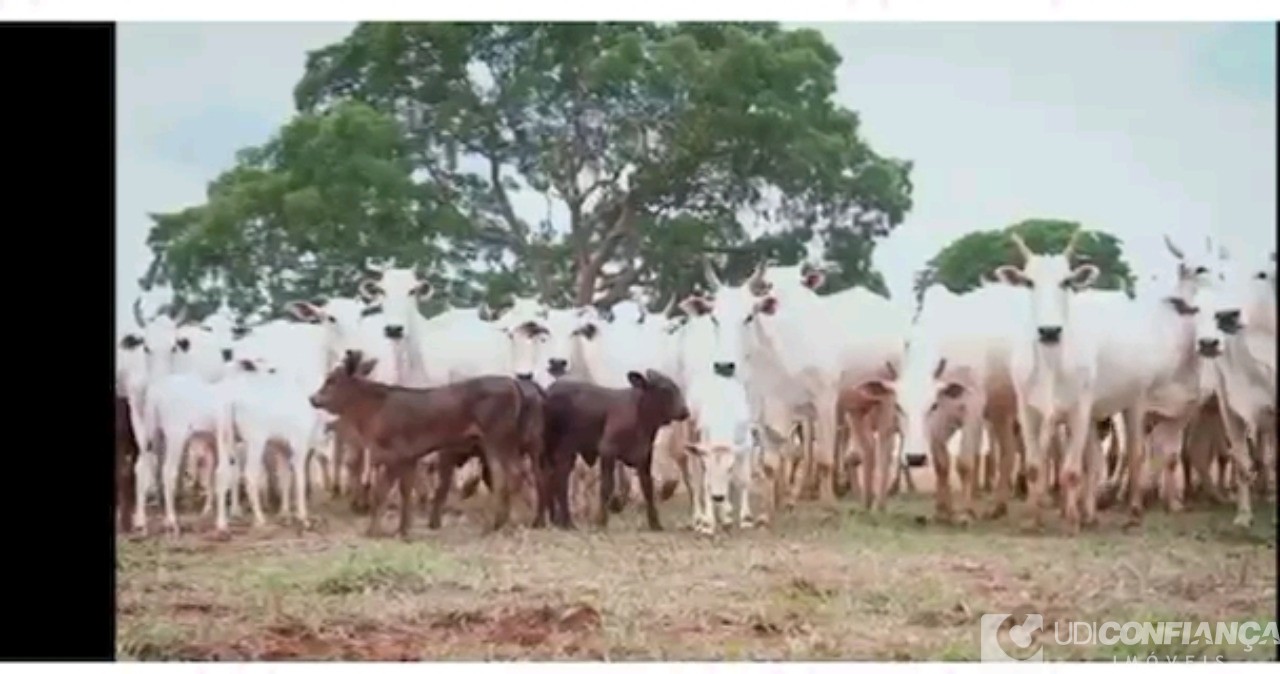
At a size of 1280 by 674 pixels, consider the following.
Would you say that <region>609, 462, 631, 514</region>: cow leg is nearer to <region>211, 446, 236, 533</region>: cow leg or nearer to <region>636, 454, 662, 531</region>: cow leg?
<region>636, 454, 662, 531</region>: cow leg

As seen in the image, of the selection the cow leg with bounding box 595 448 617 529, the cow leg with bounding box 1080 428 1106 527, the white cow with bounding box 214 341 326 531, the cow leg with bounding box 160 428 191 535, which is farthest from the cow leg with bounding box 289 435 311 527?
the cow leg with bounding box 1080 428 1106 527

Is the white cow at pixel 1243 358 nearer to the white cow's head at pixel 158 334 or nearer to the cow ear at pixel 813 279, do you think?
the cow ear at pixel 813 279

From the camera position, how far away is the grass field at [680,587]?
425 centimetres

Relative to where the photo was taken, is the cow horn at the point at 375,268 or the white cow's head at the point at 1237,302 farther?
the cow horn at the point at 375,268

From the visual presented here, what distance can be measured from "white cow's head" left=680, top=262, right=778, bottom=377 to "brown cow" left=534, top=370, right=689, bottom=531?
113mm

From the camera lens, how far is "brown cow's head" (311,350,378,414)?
431 centimetres

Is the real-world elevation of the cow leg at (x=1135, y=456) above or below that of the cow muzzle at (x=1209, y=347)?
below

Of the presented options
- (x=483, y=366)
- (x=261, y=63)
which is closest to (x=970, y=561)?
(x=483, y=366)

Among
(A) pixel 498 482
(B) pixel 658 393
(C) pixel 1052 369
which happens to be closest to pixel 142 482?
(A) pixel 498 482

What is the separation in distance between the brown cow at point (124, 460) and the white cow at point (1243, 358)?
83.5 inches

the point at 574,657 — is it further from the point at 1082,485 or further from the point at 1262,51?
the point at 1262,51

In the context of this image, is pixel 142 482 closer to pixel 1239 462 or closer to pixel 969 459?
pixel 969 459

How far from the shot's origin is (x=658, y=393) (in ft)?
14.1

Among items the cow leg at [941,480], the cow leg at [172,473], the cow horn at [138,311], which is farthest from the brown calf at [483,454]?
the cow leg at [941,480]
